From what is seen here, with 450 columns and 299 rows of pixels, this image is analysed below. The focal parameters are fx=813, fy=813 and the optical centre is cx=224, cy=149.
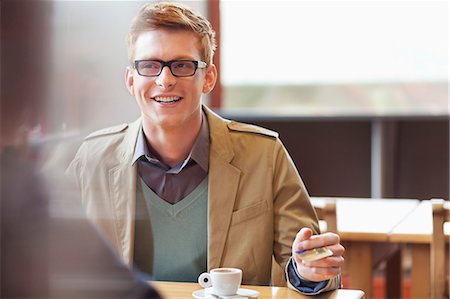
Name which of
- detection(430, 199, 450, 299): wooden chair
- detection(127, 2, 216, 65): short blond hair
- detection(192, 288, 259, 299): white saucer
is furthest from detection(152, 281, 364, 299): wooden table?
detection(430, 199, 450, 299): wooden chair

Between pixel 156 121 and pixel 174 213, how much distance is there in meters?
0.17

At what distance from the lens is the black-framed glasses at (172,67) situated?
1138 millimetres

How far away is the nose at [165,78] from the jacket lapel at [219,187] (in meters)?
0.30

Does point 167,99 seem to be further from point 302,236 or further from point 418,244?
point 418,244

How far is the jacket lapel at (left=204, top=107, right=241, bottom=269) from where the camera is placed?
1.44 meters

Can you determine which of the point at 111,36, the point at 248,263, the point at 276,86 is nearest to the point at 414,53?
the point at 276,86

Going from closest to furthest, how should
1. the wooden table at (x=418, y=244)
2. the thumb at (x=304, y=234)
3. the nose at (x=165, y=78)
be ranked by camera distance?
the nose at (x=165, y=78), the thumb at (x=304, y=234), the wooden table at (x=418, y=244)

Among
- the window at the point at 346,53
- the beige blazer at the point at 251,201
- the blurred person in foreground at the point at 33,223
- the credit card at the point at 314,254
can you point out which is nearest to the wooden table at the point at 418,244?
the beige blazer at the point at 251,201

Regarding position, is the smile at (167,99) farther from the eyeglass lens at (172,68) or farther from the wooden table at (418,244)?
the wooden table at (418,244)

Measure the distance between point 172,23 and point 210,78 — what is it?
0.16 metres

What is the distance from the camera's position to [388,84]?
13.0ft

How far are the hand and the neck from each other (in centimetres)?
24

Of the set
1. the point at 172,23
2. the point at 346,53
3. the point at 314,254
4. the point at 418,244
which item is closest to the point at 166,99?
the point at 172,23

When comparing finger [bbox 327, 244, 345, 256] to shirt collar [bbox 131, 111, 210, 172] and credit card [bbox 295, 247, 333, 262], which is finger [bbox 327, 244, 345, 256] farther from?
shirt collar [bbox 131, 111, 210, 172]
